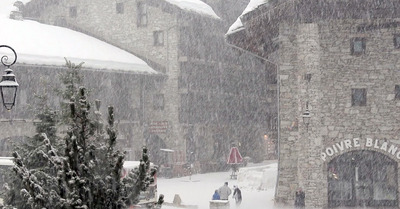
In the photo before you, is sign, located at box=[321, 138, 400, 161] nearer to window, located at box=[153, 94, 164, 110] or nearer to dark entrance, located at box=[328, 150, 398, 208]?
dark entrance, located at box=[328, 150, 398, 208]

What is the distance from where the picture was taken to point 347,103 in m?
17.5

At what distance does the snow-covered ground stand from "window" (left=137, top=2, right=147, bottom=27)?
9114 mm

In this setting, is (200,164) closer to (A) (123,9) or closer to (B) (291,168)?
(A) (123,9)

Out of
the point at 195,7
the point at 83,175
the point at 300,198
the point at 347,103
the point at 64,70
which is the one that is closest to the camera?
the point at 83,175

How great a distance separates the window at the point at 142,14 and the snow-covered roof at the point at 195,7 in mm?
2007

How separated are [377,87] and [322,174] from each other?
2.81 m

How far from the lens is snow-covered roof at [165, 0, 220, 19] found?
35428 mm

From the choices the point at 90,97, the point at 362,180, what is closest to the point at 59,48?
the point at 90,97

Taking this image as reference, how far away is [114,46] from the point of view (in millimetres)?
37344

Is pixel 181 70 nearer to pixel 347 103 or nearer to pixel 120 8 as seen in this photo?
pixel 120 8

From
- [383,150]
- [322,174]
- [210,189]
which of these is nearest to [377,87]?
[383,150]

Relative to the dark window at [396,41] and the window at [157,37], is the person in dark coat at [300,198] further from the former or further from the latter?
the window at [157,37]

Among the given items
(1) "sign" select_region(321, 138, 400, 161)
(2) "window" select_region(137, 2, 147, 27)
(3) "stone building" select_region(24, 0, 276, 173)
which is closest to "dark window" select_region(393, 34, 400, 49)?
(1) "sign" select_region(321, 138, 400, 161)

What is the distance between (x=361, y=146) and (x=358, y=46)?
2.74 m
